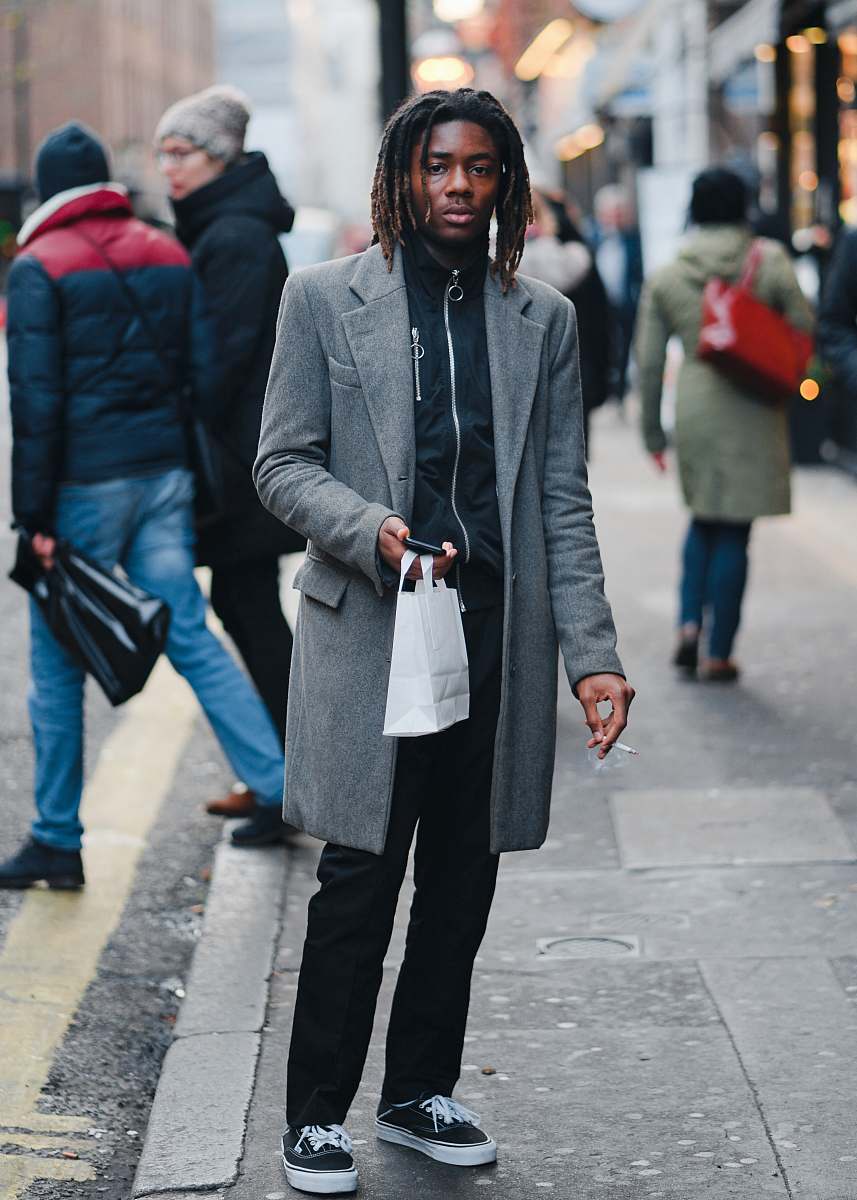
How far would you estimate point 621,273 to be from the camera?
1856 centimetres

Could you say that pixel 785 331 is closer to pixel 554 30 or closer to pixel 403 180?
pixel 403 180

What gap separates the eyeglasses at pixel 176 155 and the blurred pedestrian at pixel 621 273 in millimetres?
12315

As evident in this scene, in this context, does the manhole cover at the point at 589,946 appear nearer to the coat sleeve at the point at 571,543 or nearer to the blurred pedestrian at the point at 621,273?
the coat sleeve at the point at 571,543

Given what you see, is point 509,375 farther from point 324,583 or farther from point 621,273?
point 621,273

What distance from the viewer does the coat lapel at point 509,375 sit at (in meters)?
3.34

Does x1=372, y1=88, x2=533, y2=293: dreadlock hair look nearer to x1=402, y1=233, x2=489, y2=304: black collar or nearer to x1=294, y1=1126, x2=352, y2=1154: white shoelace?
x1=402, y1=233, x2=489, y2=304: black collar

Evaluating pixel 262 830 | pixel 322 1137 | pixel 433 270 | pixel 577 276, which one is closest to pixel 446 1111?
pixel 322 1137

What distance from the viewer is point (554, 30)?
3362cm

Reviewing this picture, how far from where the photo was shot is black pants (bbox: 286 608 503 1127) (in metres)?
3.40

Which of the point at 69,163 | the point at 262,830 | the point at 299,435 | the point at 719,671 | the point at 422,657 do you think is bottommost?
the point at 719,671

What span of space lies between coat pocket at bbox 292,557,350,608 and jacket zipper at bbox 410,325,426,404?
0.33 m

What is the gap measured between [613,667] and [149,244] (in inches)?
93.2

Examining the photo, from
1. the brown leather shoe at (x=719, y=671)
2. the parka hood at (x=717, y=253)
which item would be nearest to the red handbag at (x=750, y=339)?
the parka hood at (x=717, y=253)

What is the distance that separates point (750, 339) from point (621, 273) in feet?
37.5
